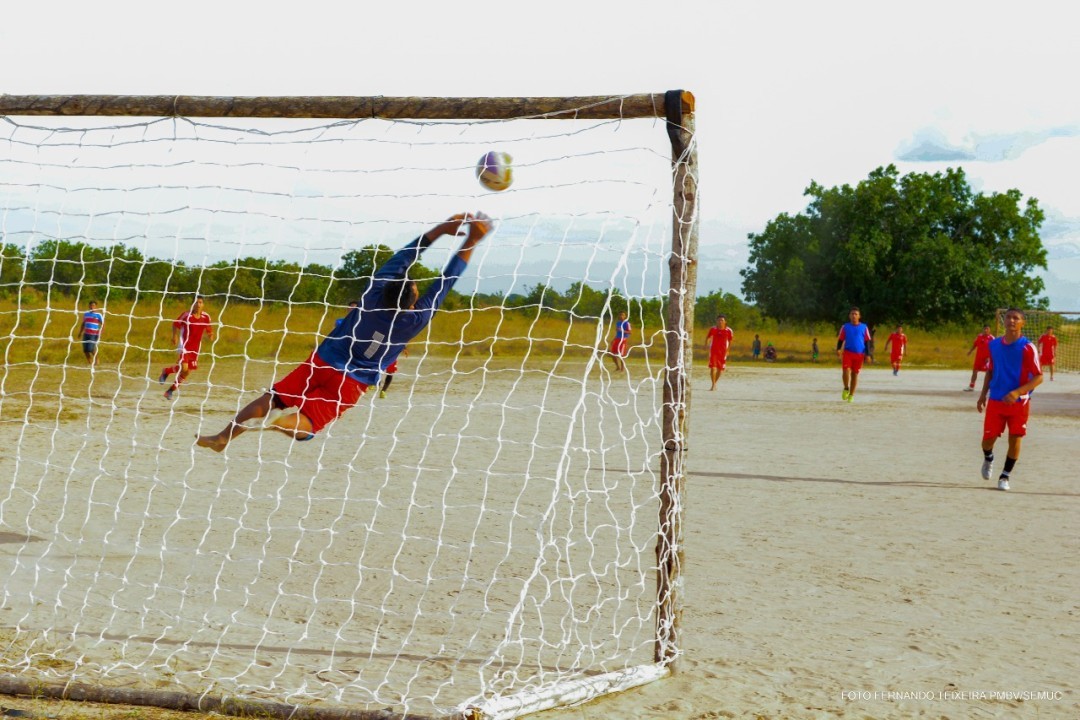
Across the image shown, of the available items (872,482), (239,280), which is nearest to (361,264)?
(239,280)

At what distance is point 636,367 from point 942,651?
27011 mm

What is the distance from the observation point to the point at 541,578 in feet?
21.6

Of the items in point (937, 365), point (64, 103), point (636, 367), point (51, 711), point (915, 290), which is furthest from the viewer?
point (915, 290)

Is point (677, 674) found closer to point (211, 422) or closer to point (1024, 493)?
point (1024, 493)

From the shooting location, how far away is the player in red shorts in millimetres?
5812

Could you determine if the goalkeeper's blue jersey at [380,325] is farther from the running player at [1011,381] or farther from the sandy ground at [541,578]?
the running player at [1011,381]

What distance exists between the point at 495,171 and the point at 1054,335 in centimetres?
3557

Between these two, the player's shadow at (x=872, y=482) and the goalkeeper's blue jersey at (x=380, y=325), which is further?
the player's shadow at (x=872, y=482)

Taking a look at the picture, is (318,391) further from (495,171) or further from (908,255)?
(908,255)

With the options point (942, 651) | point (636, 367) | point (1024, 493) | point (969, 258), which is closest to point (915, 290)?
point (969, 258)

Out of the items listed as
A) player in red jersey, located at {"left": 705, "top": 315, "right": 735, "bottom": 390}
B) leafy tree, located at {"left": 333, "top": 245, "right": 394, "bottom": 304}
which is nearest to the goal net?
player in red jersey, located at {"left": 705, "top": 315, "right": 735, "bottom": 390}

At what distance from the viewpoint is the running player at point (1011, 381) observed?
9.88m

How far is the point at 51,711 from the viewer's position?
14.7 ft

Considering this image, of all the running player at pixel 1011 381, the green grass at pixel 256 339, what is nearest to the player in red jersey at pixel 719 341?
the green grass at pixel 256 339
